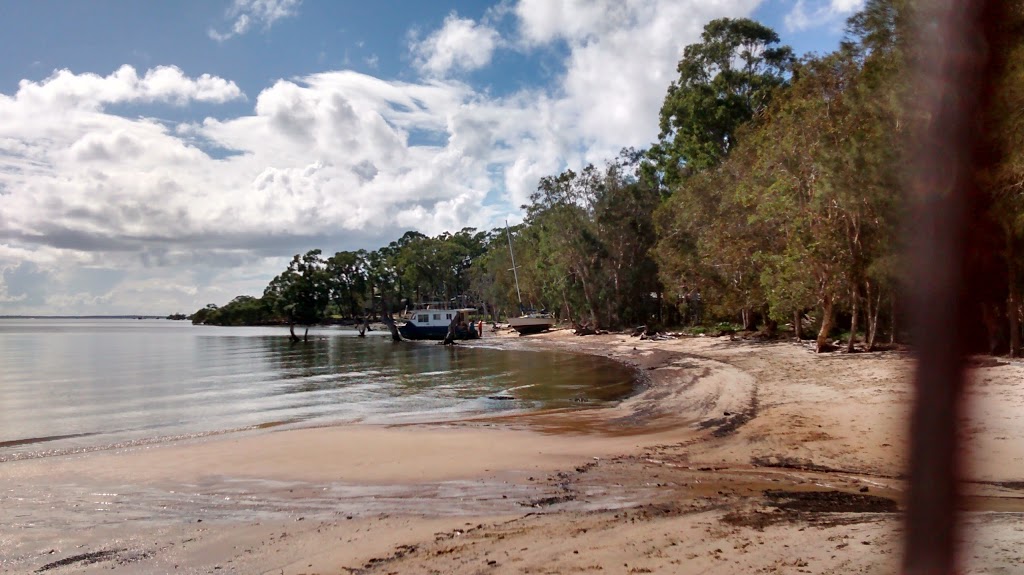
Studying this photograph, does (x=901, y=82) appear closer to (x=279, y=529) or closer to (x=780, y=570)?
(x=780, y=570)

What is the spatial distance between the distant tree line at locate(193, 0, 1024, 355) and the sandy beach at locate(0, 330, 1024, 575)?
7.63ft

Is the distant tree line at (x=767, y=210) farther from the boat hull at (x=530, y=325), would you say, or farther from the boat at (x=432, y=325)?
the boat at (x=432, y=325)

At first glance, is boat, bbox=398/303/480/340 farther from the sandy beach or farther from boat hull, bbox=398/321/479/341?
the sandy beach

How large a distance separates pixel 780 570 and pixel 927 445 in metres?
1.59

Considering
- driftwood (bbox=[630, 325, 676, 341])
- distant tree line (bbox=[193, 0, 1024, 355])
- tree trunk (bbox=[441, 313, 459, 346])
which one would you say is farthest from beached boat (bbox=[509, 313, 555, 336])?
driftwood (bbox=[630, 325, 676, 341])

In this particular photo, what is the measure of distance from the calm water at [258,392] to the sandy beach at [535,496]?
9.88 feet

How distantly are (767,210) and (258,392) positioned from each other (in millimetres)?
19219

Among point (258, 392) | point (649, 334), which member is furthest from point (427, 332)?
point (258, 392)

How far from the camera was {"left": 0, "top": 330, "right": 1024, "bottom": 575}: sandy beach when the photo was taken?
4.95 meters

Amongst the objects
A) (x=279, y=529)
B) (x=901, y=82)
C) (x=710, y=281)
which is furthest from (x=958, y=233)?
(x=710, y=281)

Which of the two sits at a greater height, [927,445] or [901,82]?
[901,82]

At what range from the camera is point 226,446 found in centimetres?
1223

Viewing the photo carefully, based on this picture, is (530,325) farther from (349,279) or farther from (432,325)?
(349,279)

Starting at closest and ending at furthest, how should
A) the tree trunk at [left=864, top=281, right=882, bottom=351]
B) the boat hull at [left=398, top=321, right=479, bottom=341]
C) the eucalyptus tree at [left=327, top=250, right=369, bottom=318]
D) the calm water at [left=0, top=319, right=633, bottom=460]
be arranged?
the calm water at [left=0, top=319, right=633, bottom=460] < the tree trunk at [left=864, top=281, right=882, bottom=351] < the boat hull at [left=398, top=321, right=479, bottom=341] < the eucalyptus tree at [left=327, top=250, right=369, bottom=318]
